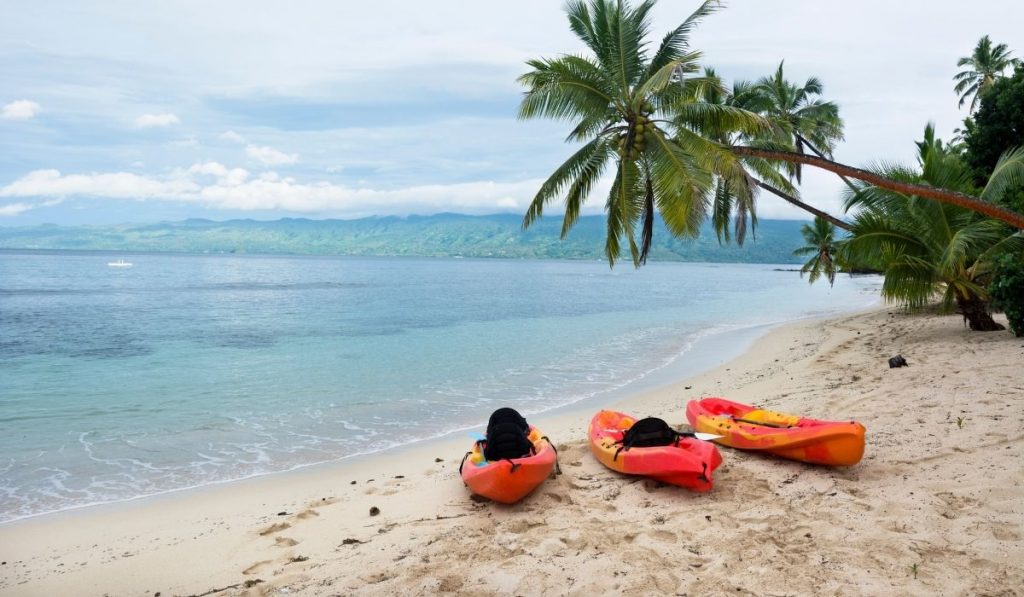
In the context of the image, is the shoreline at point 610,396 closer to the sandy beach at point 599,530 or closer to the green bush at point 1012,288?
the sandy beach at point 599,530

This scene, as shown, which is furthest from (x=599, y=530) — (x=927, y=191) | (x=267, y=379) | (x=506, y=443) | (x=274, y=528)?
(x=267, y=379)

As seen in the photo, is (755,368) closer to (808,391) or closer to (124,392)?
(808,391)

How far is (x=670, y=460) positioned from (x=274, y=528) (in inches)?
148

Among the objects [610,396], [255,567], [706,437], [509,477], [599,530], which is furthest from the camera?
[610,396]

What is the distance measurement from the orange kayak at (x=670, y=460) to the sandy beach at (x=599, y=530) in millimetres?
131

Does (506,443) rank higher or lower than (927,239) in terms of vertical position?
lower

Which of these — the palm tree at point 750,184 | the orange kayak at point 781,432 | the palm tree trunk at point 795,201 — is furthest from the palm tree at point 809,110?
the orange kayak at point 781,432

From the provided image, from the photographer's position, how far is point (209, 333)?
2369 centimetres

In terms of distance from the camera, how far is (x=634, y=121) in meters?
8.98

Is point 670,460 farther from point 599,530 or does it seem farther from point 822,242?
point 822,242

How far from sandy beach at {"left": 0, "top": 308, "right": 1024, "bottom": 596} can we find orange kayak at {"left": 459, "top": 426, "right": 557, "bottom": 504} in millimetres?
140

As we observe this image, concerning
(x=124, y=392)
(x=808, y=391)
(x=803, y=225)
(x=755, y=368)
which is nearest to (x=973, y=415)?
(x=808, y=391)

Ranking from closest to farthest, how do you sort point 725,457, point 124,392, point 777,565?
point 777,565
point 725,457
point 124,392

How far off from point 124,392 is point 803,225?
1298 inches
